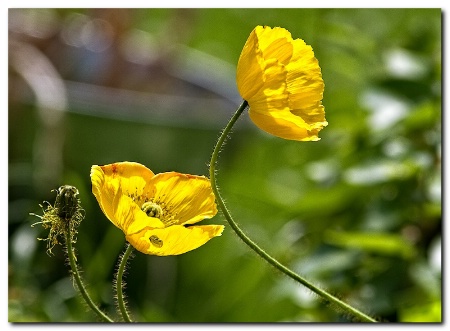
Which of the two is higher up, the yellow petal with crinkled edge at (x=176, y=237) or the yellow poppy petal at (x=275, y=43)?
the yellow poppy petal at (x=275, y=43)

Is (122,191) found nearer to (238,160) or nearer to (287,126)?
(287,126)

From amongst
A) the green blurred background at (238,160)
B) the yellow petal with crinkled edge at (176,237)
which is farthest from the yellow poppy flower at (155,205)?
the green blurred background at (238,160)

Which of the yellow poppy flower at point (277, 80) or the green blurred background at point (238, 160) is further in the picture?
the green blurred background at point (238, 160)

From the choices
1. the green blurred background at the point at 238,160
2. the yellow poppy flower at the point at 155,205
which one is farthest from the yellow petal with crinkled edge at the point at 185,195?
the green blurred background at the point at 238,160

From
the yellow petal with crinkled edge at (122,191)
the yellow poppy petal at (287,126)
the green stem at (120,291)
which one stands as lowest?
the green stem at (120,291)

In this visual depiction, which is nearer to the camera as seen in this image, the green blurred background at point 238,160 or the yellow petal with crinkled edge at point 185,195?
the yellow petal with crinkled edge at point 185,195

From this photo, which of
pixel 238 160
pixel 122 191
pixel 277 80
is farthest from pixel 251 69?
pixel 238 160

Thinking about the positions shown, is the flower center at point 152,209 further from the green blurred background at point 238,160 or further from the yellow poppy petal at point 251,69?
the green blurred background at point 238,160

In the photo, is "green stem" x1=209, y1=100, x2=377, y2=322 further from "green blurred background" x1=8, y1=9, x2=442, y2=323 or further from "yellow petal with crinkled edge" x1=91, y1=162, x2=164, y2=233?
"green blurred background" x1=8, y1=9, x2=442, y2=323
